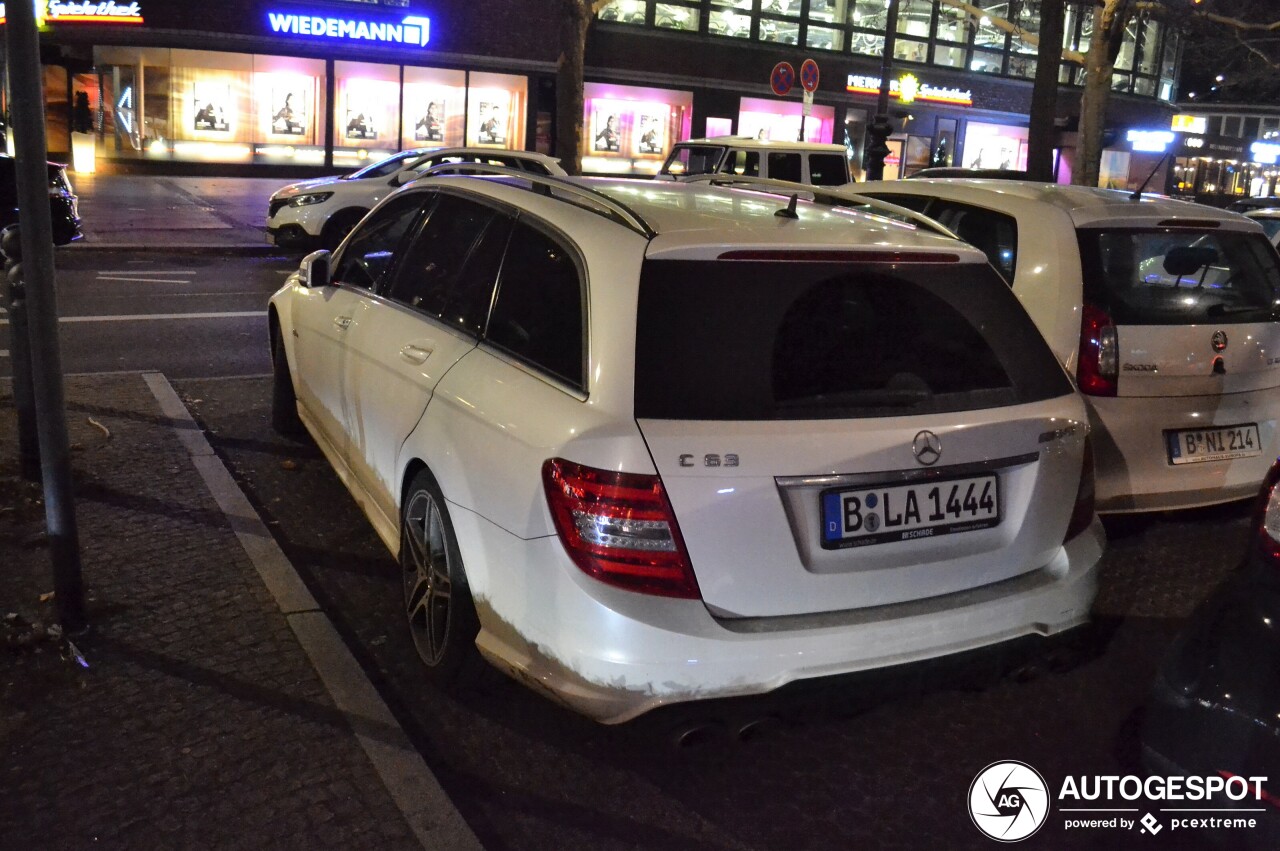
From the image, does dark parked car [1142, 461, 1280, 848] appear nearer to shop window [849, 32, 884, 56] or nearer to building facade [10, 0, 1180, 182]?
building facade [10, 0, 1180, 182]

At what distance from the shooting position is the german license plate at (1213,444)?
528cm

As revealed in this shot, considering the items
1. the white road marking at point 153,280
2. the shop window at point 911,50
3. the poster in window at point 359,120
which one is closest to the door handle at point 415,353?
the white road marking at point 153,280

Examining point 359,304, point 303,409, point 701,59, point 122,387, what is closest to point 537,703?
point 359,304

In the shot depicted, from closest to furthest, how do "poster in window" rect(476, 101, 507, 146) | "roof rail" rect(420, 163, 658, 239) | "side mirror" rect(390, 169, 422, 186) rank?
"roof rail" rect(420, 163, 658, 239) < "side mirror" rect(390, 169, 422, 186) < "poster in window" rect(476, 101, 507, 146)

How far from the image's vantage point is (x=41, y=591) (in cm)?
453

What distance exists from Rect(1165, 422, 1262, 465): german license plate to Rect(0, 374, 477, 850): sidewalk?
3.67m

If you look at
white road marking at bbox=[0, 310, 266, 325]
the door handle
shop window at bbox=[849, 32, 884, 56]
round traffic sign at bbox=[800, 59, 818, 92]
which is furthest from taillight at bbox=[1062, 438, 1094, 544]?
shop window at bbox=[849, 32, 884, 56]

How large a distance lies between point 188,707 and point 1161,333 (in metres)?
4.26

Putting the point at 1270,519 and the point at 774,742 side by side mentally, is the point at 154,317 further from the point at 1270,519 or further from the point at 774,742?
the point at 1270,519

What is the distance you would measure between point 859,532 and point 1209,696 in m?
0.94

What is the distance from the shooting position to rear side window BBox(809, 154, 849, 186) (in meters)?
16.4

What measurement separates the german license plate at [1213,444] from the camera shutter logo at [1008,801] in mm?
2184

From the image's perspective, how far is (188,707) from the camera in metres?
3.74

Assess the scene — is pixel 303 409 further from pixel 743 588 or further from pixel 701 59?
pixel 701 59
